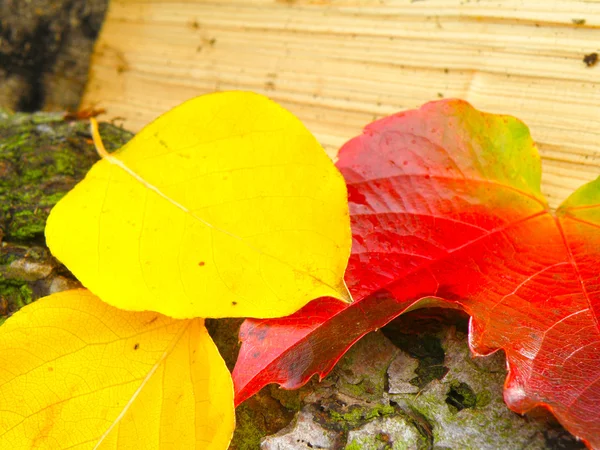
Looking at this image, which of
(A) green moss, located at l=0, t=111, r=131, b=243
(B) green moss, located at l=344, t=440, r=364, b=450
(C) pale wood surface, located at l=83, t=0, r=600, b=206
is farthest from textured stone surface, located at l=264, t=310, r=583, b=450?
(A) green moss, located at l=0, t=111, r=131, b=243

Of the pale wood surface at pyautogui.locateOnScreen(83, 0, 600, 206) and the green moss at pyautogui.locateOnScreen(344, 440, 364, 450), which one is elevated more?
the pale wood surface at pyautogui.locateOnScreen(83, 0, 600, 206)

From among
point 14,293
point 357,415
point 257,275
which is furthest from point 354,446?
point 14,293

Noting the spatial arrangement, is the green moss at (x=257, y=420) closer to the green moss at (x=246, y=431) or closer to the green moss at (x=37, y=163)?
the green moss at (x=246, y=431)

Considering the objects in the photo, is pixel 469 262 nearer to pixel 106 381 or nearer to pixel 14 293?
pixel 106 381

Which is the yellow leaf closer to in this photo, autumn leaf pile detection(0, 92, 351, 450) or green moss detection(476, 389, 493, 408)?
autumn leaf pile detection(0, 92, 351, 450)

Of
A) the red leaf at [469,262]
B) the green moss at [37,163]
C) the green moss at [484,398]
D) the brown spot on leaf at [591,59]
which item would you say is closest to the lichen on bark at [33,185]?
the green moss at [37,163]

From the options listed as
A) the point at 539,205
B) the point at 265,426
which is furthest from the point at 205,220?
the point at 539,205

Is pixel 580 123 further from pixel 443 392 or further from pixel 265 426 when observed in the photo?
pixel 265 426

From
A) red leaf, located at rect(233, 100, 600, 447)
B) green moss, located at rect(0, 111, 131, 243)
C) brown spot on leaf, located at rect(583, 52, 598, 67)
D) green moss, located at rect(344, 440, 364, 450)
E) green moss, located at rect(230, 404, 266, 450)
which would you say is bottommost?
green moss, located at rect(230, 404, 266, 450)
